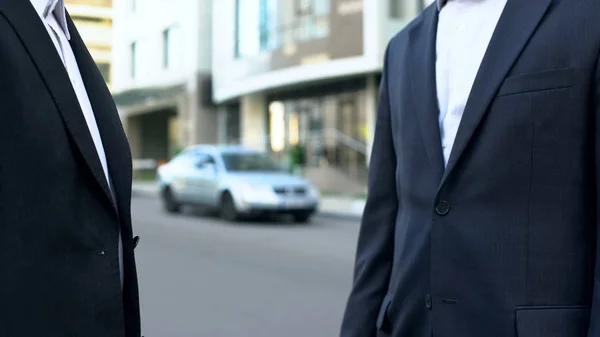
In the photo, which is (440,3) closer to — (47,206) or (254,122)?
(47,206)

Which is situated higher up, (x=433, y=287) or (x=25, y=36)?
(x=25, y=36)

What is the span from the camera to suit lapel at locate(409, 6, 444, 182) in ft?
5.52

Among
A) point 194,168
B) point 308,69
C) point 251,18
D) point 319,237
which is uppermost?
point 251,18

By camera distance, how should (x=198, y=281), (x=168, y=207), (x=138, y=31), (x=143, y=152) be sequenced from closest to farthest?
(x=198, y=281), (x=168, y=207), (x=138, y=31), (x=143, y=152)

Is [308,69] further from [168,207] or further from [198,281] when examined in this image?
[198,281]

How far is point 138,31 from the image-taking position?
1416 inches

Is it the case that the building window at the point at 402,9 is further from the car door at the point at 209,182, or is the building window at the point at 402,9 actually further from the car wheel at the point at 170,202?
the car wheel at the point at 170,202

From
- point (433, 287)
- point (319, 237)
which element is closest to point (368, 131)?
point (319, 237)

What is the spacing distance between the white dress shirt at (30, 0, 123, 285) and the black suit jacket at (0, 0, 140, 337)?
0.07m

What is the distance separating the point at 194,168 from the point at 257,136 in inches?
477

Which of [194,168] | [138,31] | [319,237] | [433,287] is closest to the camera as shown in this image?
[433,287]

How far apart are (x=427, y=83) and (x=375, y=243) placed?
0.49m

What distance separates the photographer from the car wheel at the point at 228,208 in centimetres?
1307

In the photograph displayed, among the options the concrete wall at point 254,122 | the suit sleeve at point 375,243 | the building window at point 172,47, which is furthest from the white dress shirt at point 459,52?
the building window at point 172,47
